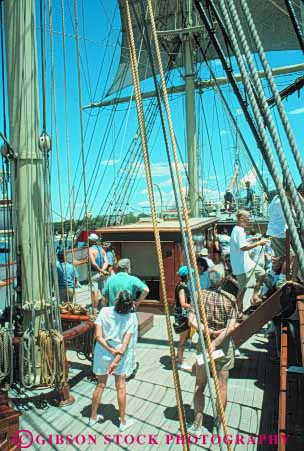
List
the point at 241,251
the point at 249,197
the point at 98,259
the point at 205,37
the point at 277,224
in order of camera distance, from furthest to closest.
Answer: the point at 205,37
the point at 249,197
the point at 98,259
the point at 241,251
the point at 277,224

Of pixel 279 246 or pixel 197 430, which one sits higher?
A: pixel 279 246

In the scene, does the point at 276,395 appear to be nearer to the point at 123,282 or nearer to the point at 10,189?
the point at 123,282

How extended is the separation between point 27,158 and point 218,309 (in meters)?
2.11

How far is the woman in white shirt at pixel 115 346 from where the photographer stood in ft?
11.3

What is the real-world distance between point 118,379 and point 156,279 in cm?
400

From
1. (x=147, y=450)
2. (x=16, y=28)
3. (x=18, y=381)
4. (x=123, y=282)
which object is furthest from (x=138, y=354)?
(x=16, y=28)

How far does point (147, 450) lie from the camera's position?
3.11 meters

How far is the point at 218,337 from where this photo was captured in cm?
333

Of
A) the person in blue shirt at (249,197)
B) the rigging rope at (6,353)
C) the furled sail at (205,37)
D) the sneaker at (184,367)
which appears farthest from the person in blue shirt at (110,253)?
the furled sail at (205,37)

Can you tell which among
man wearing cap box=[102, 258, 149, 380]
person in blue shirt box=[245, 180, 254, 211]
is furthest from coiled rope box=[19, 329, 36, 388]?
person in blue shirt box=[245, 180, 254, 211]

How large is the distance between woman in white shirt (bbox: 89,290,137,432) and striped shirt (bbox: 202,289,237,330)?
25.1 inches

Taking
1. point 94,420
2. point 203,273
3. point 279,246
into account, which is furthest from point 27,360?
point 279,246

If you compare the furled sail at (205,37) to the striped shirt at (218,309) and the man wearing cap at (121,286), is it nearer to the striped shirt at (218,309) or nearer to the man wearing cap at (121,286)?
the man wearing cap at (121,286)

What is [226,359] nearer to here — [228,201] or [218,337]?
[218,337]
